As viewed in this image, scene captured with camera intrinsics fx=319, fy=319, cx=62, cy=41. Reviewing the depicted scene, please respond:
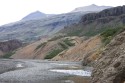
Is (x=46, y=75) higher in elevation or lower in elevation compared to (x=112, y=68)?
lower

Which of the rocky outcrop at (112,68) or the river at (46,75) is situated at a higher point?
the rocky outcrop at (112,68)

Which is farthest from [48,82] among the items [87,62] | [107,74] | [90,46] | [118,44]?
[90,46]

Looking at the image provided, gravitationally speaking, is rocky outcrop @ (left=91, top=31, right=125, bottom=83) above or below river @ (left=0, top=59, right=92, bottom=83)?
above

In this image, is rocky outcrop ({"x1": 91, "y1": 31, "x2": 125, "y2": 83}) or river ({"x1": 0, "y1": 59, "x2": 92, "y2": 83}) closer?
rocky outcrop ({"x1": 91, "y1": 31, "x2": 125, "y2": 83})

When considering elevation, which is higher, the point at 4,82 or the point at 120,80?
the point at 120,80

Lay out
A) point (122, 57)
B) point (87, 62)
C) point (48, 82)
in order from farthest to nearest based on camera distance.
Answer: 1. point (87, 62)
2. point (48, 82)
3. point (122, 57)

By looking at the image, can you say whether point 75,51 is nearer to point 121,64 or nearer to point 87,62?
point 87,62

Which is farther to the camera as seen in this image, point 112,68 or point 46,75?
point 46,75

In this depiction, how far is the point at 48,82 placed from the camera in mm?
54250

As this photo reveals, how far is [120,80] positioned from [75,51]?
540 feet

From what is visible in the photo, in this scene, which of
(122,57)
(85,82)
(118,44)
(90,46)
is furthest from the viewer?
(90,46)

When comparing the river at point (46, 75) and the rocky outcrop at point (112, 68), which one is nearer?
the rocky outcrop at point (112, 68)

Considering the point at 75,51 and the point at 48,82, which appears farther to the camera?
the point at 75,51

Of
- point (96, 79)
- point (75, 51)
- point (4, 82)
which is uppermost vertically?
point (96, 79)
